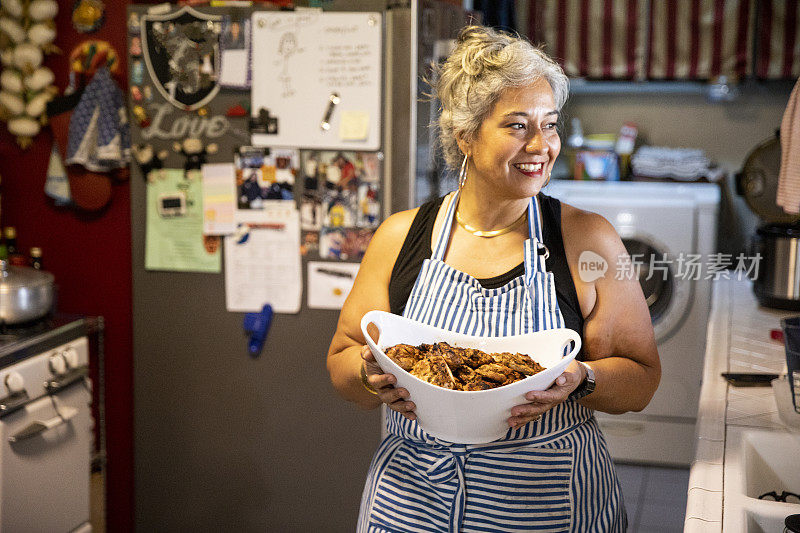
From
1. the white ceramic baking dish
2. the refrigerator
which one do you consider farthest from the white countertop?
the refrigerator

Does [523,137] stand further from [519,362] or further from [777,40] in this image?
[777,40]

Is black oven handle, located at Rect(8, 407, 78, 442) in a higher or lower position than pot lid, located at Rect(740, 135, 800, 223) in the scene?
lower

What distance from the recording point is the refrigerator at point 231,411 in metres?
2.57

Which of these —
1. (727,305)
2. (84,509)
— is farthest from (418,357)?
(84,509)

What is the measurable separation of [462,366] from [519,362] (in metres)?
0.08

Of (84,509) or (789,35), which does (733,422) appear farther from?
(789,35)

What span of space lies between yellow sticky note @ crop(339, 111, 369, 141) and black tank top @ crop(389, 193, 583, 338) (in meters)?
0.95

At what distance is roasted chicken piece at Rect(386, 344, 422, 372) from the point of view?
1.25 meters

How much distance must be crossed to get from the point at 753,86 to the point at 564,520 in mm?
3184

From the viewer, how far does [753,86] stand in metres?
3.96

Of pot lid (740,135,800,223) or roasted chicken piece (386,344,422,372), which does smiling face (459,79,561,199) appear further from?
pot lid (740,135,800,223)

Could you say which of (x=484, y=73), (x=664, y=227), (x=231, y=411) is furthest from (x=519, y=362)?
(x=664, y=227)

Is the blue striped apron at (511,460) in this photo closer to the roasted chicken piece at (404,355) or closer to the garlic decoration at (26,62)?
the roasted chicken piece at (404,355)

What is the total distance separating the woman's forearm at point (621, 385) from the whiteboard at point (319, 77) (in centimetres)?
126
